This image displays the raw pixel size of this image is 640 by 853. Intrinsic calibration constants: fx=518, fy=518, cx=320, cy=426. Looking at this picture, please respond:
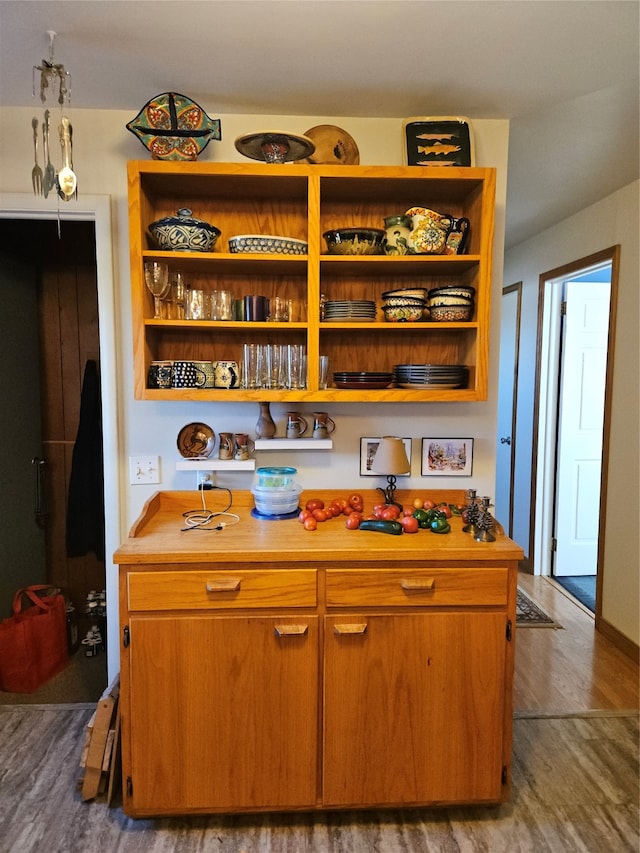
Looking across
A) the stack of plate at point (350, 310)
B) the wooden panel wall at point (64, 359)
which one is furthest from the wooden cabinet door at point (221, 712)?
the wooden panel wall at point (64, 359)

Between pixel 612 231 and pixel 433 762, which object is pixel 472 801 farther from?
pixel 612 231

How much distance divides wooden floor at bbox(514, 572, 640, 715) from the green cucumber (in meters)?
1.17

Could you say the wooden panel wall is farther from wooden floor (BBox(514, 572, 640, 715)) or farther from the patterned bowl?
wooden floor (BBox(514, 572, 640, 715))

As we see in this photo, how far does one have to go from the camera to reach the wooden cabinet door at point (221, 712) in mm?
1602

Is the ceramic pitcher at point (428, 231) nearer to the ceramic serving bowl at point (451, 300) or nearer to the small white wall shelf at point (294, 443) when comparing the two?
the ceramic serving bowl at point (451, 300)

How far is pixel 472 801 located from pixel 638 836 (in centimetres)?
55

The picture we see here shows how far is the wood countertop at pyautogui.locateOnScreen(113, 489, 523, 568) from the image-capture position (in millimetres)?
1586

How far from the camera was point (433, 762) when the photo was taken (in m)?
1.67

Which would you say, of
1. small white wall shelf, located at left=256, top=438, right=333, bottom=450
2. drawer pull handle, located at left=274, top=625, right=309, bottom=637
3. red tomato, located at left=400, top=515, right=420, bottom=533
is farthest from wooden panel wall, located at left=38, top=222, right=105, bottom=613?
red tomato, located at left=400, top=515, right=420, bottom=533

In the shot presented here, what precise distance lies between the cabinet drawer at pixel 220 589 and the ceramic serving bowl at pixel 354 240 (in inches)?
44.0

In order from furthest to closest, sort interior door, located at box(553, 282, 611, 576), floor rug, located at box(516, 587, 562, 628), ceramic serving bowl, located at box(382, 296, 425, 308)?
1. interior door, located at box(553, 282, 611, 576)
2. floor rug, located at box(516, 587, 562, 628)
3. ceramic serving bowl, located at box(382, 296, 425, 308)

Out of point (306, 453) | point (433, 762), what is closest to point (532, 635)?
point (433, 762)

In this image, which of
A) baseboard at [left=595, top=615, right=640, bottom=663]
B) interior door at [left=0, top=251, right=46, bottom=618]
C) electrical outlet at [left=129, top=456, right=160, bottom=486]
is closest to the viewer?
electrical outlet at [left=129, top=456, right=160, bottom=486]

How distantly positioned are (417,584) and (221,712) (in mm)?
733
